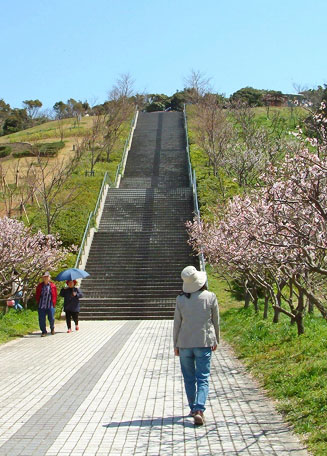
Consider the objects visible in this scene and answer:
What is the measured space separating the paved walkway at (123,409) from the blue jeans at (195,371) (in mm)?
300

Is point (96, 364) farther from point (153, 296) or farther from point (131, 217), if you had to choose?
point (131, 217)

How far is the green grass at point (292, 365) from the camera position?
6066 mm

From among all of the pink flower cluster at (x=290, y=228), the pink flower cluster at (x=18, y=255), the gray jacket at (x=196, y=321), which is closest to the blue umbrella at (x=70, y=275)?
the pink flower cluster at (x=18, y=255)

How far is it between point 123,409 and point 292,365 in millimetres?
2942

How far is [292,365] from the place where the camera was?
8.69 m

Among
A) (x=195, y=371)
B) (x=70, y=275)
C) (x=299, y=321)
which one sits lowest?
(x=299, y=321)

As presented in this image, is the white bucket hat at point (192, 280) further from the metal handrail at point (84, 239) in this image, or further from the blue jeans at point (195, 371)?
the metal handrail at point (84, 239)

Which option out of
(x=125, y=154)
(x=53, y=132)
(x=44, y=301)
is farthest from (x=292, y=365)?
(x=53, y=132)

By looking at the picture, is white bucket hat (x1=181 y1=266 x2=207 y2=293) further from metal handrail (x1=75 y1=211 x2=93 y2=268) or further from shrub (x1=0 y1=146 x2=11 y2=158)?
shrub (x1=0 y1=146 x2=11 y2=158)

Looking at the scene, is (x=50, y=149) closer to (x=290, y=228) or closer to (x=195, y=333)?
(x=290, y=228)

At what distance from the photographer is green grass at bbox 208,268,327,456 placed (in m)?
6.07

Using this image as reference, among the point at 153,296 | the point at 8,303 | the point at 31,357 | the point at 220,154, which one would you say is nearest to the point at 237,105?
the point at 220,154

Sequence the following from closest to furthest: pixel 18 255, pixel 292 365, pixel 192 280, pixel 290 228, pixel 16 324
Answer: pixel 192 280
pixel 290 228
pixel 292 365
pixel 18 255
pixel 16 324

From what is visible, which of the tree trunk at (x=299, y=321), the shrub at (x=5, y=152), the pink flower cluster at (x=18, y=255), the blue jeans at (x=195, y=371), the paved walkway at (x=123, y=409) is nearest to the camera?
the paved walkway at (x=123, y=409)
